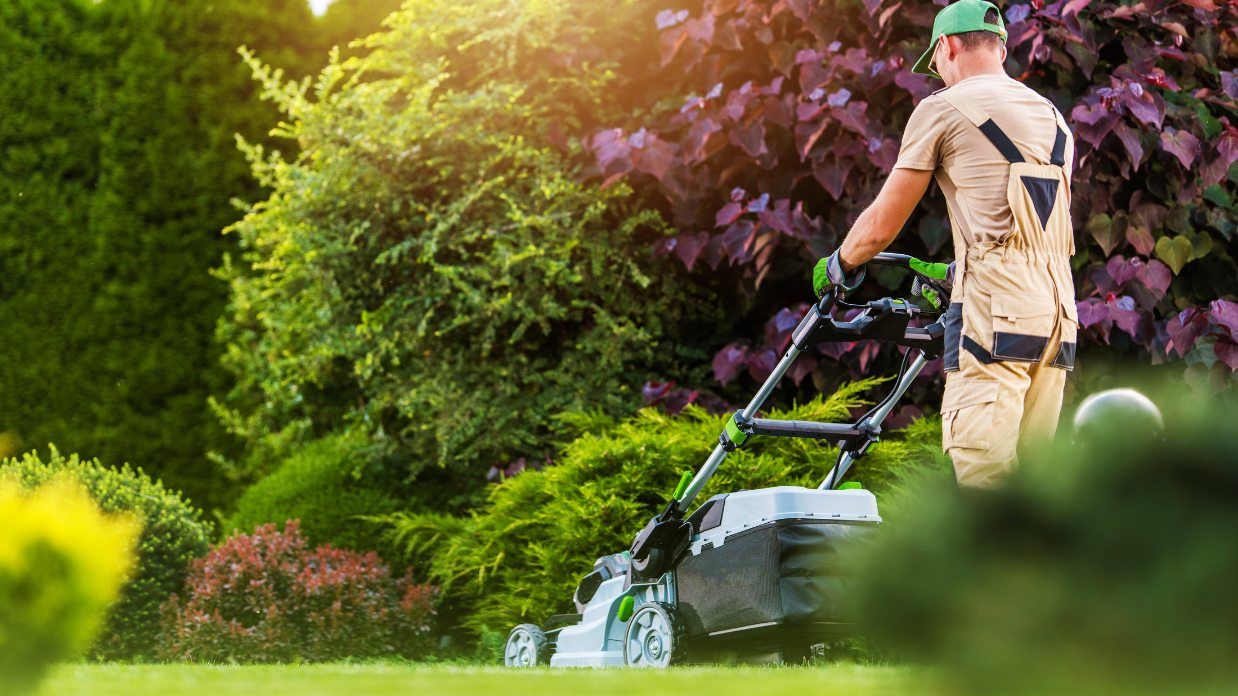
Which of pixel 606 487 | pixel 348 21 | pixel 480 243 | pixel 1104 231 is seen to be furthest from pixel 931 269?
pixel 348 21

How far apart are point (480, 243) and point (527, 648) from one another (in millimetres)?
2584

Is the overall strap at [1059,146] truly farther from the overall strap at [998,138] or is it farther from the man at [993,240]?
the overall strap at [998,138]

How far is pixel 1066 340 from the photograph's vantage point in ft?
11.8

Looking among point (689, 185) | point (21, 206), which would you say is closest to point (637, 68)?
point (689, 185)

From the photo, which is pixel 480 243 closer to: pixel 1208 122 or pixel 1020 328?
pixel 1208 122

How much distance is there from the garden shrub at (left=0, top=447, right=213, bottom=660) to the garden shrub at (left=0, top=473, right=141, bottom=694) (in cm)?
387

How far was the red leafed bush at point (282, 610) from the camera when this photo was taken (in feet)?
19.5

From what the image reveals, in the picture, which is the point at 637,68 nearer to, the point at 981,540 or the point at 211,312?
the point at 211,312

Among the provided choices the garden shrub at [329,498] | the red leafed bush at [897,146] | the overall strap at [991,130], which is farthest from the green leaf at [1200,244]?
the garden shrub at [329,498]

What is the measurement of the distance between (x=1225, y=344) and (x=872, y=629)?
12.4 feet

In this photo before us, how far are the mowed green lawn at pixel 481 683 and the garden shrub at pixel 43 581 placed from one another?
20cm

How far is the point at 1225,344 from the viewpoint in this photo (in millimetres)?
5270

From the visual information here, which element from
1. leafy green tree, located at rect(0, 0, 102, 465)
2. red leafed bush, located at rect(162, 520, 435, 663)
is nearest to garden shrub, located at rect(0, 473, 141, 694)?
red leafed bush, located at rect(162, 520, 435, 663)

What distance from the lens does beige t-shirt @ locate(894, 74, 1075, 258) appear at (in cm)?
362
